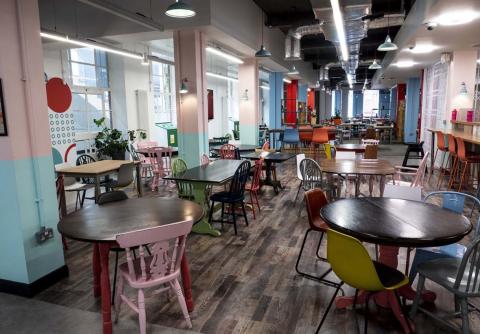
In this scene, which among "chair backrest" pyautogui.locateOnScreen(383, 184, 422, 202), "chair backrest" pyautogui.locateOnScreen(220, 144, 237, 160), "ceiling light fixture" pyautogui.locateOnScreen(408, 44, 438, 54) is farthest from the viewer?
"ceiling light fixture" pyautogui.locateOnScreen(408, 44, 438, 54)

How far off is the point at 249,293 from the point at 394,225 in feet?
4.29

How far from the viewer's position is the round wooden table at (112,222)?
2.28 metres

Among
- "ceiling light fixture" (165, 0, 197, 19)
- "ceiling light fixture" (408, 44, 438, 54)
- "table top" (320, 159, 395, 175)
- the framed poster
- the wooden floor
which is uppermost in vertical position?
"ceiling light fixture" (408, 44, 438, 54)

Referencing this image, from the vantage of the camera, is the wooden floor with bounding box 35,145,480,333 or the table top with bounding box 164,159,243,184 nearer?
the wooden floor with bounding box 35,145,480,333

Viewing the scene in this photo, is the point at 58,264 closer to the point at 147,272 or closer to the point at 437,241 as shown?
the point at 147,272

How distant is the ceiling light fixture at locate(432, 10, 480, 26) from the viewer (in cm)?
475

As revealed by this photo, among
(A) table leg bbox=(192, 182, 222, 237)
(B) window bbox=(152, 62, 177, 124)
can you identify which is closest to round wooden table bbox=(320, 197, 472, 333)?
(A) table leg bbox=(192, 182, 222, 237)

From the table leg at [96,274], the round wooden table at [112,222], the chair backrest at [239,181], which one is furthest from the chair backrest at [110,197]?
the chair backrest at [239,181]

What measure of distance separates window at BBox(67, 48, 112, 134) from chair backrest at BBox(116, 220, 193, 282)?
23.0ft

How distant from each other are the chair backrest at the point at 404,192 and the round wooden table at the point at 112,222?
5.83ft

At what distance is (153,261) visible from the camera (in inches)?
89.7

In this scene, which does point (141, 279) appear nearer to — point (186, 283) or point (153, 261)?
point (153, 261)

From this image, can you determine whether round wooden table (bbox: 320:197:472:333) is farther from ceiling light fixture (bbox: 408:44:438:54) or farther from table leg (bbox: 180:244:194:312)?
ceiling light fixture (bbox: 408:44:438:54)

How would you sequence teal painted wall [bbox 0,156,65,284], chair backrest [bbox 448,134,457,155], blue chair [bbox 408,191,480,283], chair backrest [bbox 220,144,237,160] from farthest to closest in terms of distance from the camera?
chair backrest [bbox 220,144,237,160] → chair backrest [bbox 448,134,457,155] → teal painted wall [bbox 0,156,65,284] → blue chair [bbox 408,191,480,283]
